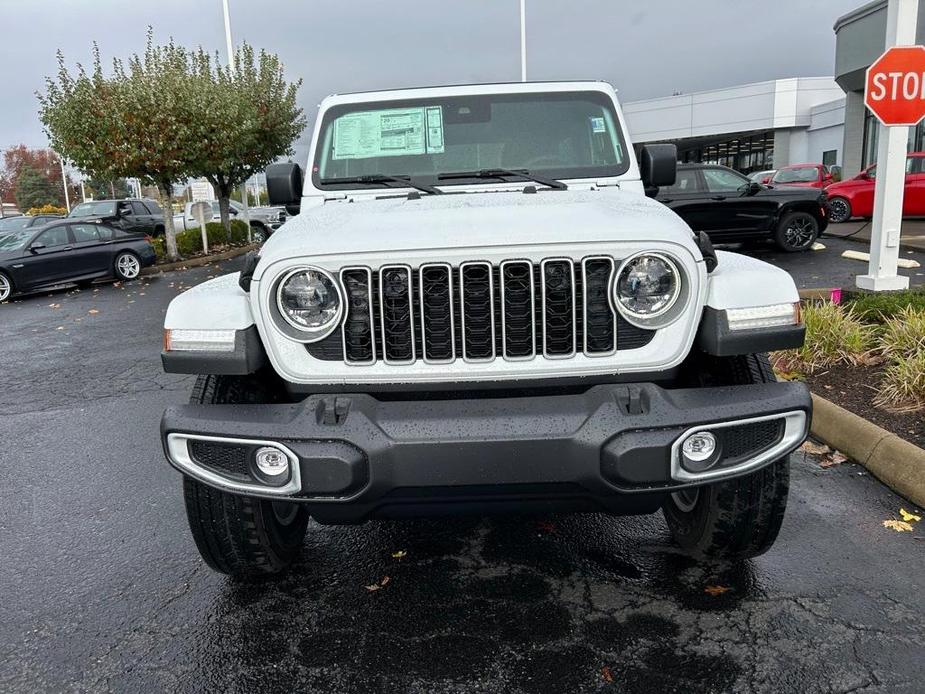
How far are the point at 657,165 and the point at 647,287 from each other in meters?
1.52

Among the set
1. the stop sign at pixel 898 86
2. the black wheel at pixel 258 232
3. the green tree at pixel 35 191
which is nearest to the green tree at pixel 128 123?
the black wheel at pixel 258 232

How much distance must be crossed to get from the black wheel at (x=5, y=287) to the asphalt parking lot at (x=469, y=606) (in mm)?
12163

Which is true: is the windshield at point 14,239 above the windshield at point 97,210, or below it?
below

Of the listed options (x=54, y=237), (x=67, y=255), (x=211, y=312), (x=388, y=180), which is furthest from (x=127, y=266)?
(x=211, y=312)

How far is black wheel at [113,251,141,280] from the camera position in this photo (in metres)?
16.7

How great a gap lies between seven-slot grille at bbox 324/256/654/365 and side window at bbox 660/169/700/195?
11879mm

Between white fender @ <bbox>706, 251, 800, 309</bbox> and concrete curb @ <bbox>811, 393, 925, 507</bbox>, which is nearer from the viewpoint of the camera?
white fender @ <bbox>706, 251, 800, 309</bbox>

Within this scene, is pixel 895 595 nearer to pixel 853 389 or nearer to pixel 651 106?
pixel 853 389

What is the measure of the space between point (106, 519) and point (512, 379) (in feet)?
8.51

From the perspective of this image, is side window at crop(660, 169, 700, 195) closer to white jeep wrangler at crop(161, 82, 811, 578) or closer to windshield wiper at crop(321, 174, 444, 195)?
windshield wiper at crop(321, 174, 444, 195)

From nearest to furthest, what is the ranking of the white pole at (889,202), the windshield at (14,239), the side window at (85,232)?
1. the white pole at (889,202)
2. the windshield at (14,239)
3. the side window at (85,232)

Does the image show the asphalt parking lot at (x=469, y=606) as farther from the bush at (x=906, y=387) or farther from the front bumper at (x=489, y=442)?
the bush at (x=906, y=387)

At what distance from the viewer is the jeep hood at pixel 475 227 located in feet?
8.04

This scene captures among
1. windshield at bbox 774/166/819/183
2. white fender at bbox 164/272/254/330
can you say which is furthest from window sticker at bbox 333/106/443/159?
windshield at bbox 774/166/819/183
